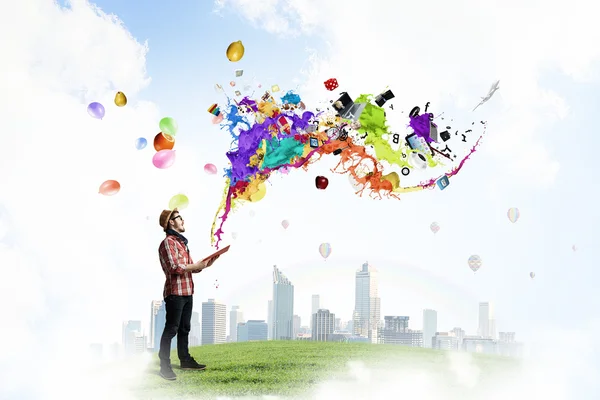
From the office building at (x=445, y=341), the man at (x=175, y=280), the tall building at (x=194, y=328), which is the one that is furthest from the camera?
the office building at (x=445, y=341)

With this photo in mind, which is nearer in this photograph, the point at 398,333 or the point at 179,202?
the point at 179,202

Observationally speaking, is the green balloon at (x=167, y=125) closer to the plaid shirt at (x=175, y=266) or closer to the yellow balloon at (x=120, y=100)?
the yellow balloon at (x=120, y=100)

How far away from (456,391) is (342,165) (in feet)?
12.6

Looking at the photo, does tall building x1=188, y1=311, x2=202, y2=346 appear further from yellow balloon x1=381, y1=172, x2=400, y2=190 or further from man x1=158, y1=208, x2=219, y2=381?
yellow balloon x1=381, y1=172, x2=400, y2=190

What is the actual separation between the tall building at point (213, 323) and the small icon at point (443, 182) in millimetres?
5342

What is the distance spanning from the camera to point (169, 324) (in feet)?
29.7

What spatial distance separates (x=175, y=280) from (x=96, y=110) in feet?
11.9

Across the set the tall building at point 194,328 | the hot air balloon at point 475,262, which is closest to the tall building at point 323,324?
the tall building at point 194,328

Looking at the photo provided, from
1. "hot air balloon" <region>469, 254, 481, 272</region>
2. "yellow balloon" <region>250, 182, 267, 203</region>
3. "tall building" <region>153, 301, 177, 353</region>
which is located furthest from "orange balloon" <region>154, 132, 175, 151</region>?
"hot air balloon" <region>469, 254, 481, 272</region>

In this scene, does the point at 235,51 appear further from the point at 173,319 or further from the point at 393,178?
the point at 173,319

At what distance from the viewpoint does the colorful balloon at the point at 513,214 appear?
11.7 metres

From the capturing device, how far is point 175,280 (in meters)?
9.04

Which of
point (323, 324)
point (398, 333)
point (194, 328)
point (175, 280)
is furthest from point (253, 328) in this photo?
point (175, 280)

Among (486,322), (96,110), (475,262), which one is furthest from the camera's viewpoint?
(486,322)
